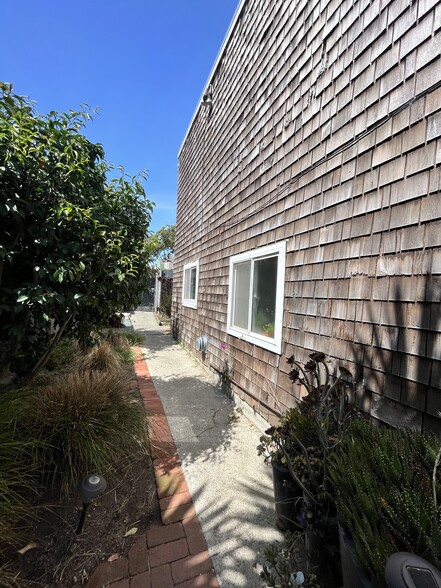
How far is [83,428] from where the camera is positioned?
246cm

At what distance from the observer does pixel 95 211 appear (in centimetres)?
288

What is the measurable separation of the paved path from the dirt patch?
0.09m

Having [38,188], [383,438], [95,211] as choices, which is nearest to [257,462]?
[383,438]

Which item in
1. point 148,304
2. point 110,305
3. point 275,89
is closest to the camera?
point 110,305

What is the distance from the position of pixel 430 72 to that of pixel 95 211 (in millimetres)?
2856

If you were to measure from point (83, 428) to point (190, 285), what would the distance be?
569 cm

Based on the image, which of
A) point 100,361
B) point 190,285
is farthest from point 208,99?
point 100,361

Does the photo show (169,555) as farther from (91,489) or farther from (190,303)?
(190,303)

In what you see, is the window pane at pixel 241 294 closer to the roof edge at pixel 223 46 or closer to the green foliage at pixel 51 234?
the green foliage at pixel 51 234

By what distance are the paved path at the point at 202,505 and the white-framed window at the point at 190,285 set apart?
11.3ft

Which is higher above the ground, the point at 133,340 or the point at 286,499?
the point at 286,499

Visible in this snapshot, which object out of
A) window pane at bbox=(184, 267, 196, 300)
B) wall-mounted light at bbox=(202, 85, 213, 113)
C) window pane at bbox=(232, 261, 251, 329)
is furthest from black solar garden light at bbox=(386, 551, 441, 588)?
wall-mounted light at bbox=(202, 85, 213, 113)

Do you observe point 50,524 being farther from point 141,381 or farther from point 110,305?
point 141,381

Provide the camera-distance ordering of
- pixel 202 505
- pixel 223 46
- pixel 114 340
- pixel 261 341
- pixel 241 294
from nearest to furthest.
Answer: pixel 202 505
pixel 261 341
pixel 241 294
pixel 223 46
pixel 114 340
